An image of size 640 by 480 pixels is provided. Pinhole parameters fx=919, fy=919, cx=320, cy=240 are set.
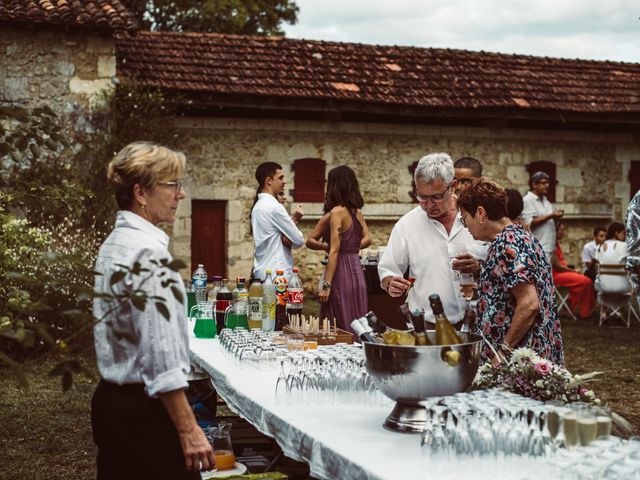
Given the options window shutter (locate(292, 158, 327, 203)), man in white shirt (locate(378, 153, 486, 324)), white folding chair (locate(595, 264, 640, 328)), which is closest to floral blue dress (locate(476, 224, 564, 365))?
man in white shirt (locate(378, 153, 486, 324))

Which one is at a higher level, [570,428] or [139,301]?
[139,301]

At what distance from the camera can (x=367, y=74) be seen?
16719 mm

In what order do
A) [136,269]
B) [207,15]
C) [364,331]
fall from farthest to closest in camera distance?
→ [207,15]
[364,331]
[136,269]

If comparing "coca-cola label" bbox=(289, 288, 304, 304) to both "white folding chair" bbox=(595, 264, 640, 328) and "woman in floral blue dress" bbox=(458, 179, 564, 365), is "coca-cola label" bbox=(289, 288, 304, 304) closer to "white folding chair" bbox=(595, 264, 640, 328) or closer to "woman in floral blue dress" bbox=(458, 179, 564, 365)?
"woman in floral blue dress" bbox=(458, 179, 564, 365)

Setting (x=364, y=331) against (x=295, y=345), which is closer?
(x=364, y=331)

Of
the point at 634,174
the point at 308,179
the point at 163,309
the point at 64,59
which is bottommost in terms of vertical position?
the point at 163,309

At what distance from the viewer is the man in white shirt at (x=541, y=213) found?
41.0 feet

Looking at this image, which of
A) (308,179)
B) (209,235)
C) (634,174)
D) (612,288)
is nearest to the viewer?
(612,288)

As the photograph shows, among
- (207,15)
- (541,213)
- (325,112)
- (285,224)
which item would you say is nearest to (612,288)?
(541,213)

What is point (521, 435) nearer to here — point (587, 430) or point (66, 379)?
point (587, 430)

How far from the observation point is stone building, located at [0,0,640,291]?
45.5ft

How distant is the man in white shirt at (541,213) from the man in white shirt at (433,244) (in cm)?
766

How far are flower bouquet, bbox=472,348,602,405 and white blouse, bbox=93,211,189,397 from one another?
105 cm

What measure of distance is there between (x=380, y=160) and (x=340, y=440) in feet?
46.0
